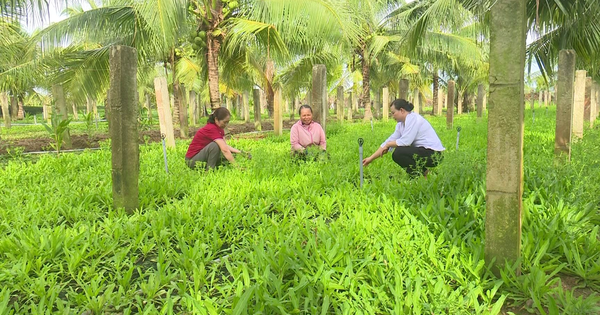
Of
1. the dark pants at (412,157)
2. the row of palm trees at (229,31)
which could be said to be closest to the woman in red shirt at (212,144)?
the dark pants at (412,157)

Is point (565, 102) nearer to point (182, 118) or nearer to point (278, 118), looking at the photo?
point (278, 118)

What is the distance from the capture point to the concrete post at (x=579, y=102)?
6.19m

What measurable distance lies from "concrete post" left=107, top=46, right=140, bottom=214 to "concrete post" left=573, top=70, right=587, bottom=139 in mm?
6749

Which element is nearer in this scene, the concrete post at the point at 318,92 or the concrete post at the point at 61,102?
the concrete post at the point at 318,92

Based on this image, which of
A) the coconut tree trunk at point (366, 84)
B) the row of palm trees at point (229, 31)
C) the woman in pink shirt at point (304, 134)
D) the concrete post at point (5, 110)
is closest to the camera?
the woman in pink shirt at point (304, 134)

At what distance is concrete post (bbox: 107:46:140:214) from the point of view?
3361 millimetres

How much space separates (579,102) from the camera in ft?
20.3

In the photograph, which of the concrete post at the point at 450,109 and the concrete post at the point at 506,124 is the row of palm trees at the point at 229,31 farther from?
the concrete post at the point at 506,124

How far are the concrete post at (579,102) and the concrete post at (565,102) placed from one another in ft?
5.51

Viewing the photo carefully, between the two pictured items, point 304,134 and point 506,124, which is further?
point 304,134

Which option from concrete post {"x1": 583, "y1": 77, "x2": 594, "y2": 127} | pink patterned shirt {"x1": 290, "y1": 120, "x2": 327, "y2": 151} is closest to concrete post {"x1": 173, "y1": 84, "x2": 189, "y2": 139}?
pink patterned shirt {"x1": 290, "y1": 120, "x2": 327, "y2": 151}

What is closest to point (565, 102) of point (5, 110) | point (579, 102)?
point (579, 102)

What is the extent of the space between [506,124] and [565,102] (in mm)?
3811

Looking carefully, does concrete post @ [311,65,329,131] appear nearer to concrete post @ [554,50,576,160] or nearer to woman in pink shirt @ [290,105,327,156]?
woman in pink shirt @ [290,105,327,156]
